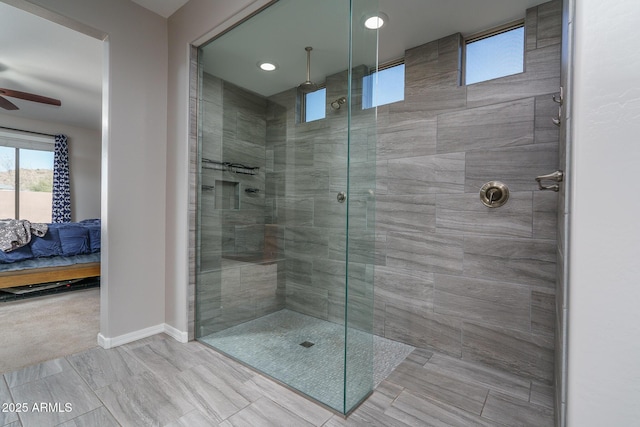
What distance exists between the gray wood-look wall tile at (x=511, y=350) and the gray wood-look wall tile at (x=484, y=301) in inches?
2.2

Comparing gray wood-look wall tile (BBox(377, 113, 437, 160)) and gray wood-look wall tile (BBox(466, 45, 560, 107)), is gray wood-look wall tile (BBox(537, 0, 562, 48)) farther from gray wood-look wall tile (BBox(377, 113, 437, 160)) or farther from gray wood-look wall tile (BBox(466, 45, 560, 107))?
gray wood-look wall tile (BBox(377, 113, 437, 160))

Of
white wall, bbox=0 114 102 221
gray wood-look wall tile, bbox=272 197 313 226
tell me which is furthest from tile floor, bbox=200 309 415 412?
white wall, bbox=0 114 102 221

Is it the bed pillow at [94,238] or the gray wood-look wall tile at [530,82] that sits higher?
the gray wood-look wall tile at [530,82]

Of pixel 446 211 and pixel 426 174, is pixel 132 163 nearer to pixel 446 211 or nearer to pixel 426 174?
pixel 426 174

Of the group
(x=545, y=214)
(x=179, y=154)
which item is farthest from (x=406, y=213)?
(x=179, y=154)

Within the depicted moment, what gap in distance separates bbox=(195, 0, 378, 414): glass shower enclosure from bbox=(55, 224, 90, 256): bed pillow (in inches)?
106

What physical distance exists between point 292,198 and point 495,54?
1.90m

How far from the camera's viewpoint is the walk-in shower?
155 cm

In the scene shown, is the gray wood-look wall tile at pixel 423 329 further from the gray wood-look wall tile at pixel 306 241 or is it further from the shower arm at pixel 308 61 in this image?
the shower arm at pixel 308 61

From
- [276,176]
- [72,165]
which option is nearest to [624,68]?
[276,176]

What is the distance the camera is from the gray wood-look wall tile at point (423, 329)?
1.97 metres

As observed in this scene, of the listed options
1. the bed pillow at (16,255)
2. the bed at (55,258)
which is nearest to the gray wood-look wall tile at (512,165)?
the bed at (55,258)

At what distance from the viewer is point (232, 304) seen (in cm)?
245

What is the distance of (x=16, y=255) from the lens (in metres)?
3.27
